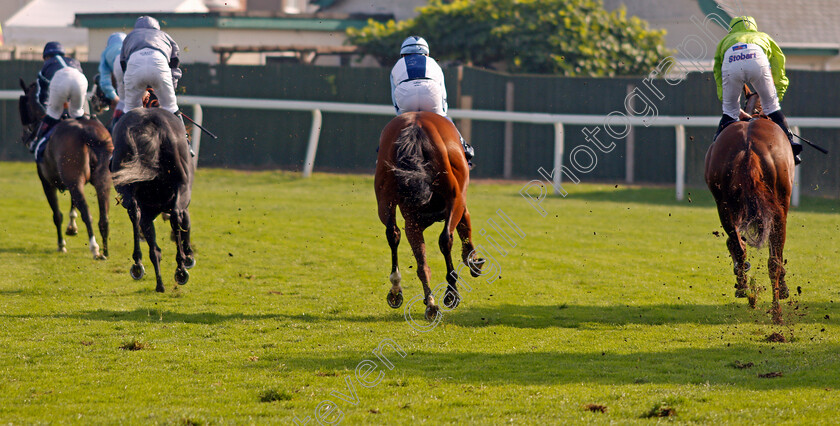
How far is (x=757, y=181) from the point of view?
21.6 feet

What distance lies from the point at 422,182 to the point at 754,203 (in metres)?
2.26

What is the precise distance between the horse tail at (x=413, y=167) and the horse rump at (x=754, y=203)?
215 centimetres

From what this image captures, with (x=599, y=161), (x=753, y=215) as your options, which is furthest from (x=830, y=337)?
(x=599, y=161)

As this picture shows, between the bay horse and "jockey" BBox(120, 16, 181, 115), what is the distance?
2.40 meters

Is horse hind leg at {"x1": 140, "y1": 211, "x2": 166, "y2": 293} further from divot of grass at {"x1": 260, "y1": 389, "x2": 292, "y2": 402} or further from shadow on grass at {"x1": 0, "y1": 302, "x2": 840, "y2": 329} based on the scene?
divot of grass at {"x1": 260, "y1": 389, "x2": 292, "y2": 402}

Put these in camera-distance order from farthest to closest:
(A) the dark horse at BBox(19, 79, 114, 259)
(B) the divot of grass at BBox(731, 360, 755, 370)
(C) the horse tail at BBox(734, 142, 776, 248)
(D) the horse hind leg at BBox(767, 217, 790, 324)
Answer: (A) the dark horse at BBox(19, 79, 114, 259) → (D) the horse hind leg at BBox(767, 217, 790, 324) → (C) the horse tail at BBox(734, 142, 776, 248) → (B) the divot of grass at BBox(731, 360, 755, 370)

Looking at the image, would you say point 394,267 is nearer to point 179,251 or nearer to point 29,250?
point 179,251

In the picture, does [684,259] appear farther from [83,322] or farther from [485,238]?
[83,322]

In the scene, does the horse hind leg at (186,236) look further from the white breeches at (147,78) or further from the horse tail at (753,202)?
the horse tail at (753,202)

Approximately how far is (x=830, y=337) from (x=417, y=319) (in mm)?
2832

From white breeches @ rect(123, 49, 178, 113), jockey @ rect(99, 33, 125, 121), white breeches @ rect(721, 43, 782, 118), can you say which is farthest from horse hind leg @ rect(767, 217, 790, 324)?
jockey @ rect(99, 33, 125, 121)

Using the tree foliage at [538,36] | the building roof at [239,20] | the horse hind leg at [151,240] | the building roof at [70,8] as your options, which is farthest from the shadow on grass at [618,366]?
the building roof at [70,8]

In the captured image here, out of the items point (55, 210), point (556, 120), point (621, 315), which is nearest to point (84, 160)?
point (55, 210)

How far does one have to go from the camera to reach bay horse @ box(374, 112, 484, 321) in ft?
21.2
